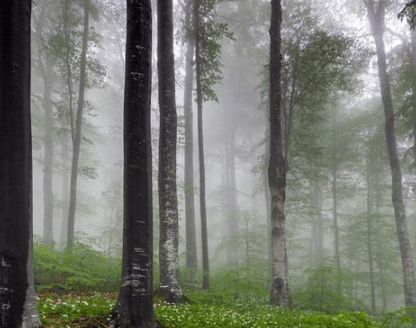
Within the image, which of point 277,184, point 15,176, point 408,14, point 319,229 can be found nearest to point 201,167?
point 277,184

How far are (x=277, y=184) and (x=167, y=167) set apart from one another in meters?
3.65

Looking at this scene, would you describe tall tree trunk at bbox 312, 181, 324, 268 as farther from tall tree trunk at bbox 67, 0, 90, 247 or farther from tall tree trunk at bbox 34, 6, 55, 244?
tall tree trunk at bbox 34, 6, 55, 244

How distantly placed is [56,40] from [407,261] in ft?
55.2

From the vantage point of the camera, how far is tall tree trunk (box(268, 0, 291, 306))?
9945 mm

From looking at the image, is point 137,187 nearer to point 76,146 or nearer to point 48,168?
point 76,146

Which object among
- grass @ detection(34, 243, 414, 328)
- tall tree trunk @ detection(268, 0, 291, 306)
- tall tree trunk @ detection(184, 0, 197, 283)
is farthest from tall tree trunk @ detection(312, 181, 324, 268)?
grass @ detection(34, 243, 414, 328)

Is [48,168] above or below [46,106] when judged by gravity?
below

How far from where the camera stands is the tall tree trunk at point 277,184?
9.95 meters

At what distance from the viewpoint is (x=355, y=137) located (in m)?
18.5

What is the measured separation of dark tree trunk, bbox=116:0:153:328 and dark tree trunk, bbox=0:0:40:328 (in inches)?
48.7

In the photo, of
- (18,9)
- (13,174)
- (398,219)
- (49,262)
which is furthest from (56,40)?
(398,219)

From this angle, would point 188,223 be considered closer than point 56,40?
No

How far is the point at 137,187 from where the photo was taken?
492 cm

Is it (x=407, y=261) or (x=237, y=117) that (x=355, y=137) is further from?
(x=237, y=117)
